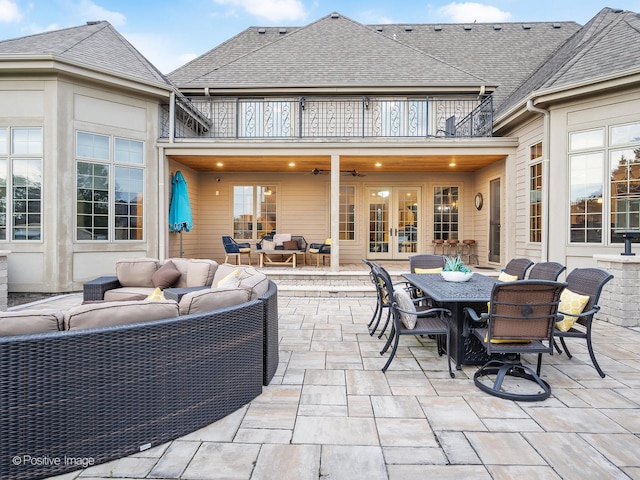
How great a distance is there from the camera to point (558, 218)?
6.12 metres

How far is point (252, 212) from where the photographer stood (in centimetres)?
990

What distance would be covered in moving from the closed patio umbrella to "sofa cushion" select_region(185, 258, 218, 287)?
3.04m

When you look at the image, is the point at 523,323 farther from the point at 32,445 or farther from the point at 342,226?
the point at 342,226

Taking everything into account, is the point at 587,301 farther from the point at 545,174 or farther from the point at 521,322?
the point at 545,174

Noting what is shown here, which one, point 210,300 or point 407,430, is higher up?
point 210,300

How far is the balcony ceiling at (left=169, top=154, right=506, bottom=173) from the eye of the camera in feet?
25.3

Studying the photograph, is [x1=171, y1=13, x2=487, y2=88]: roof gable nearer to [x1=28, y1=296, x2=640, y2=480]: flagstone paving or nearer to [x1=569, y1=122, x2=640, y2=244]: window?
[x1=569, y1=122, x2=640, y2=244]: window

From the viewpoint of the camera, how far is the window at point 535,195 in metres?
6.53

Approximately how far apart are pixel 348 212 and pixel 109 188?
227 inches

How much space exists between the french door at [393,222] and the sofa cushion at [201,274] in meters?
5.78

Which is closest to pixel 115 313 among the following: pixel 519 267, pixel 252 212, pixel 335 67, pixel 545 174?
pixel 519 267

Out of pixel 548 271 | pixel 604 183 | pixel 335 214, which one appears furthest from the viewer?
pixel 335 214

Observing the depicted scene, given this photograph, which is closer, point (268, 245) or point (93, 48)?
point (93, 48)

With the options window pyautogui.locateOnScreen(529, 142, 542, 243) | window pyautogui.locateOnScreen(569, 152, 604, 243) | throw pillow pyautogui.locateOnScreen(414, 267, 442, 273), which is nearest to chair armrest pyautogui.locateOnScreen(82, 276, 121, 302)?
throw pillow pyautogui.locateOnScreen(414, 267, 442, 273)
